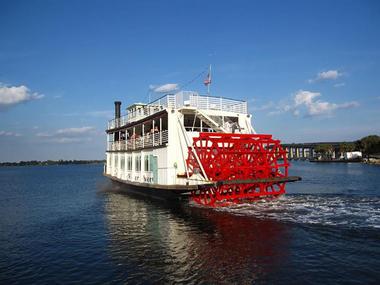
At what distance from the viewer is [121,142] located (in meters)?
29.3

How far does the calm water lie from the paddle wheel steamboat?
1327 millimetres

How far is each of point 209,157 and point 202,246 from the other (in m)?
7.63

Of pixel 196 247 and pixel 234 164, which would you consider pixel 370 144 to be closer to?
pixel 234 164

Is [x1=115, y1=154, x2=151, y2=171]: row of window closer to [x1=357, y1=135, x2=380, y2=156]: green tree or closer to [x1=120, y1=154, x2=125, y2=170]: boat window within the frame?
[x1=120, y1=154, x2=125, y2=170]: boat window

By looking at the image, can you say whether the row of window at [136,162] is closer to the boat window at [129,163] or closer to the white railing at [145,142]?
the boat window at [129,163]

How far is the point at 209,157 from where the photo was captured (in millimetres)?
18203

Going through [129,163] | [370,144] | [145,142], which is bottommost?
[129,163]

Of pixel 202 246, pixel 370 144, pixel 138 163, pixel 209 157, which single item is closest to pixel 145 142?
pixel 138 163

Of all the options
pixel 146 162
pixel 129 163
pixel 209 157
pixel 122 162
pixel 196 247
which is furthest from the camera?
pixel 122 162

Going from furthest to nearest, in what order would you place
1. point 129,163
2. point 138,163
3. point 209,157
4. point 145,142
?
1. point 129,163
2. point 138,163
3. point 145,142
4. point 209,157

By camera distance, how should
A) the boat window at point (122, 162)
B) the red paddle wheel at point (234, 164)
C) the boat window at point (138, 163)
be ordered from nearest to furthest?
the red paddle wheel at point (234, 164) → the boat window at point (138, 163) → the boat window at point (122, 162)

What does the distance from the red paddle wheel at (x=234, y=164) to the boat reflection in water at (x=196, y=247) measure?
165 centimetres

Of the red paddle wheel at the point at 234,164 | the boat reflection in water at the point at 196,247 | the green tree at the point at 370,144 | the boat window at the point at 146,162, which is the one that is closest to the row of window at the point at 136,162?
the boat window at the point at 146,162

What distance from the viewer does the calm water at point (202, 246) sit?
8625 mm
